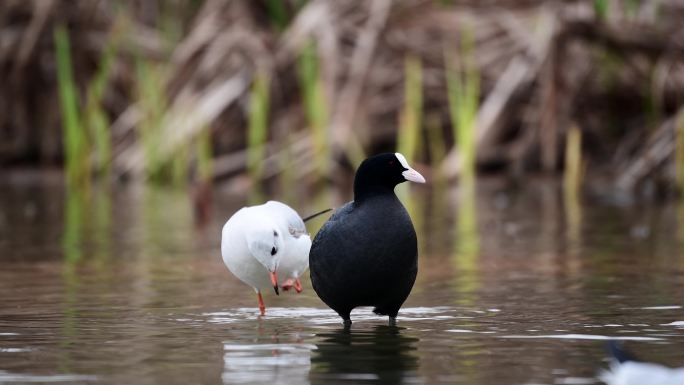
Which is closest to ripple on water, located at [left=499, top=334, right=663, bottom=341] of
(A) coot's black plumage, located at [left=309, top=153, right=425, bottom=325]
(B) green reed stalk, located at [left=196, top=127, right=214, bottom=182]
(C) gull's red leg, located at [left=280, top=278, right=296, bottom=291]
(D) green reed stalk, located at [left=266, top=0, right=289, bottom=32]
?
(A) coot's black plumage, located at [left=309, top=153, right=425, bottom=325]

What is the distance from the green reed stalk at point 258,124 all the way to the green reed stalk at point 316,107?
0.53m

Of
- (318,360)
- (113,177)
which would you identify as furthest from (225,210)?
(318,360)

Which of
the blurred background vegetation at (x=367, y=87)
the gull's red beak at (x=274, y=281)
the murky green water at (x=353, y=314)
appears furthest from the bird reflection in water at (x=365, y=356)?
the blurred background vegetation at (x=367, y=87)

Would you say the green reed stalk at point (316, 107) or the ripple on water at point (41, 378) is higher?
the green reed stalk at point (316, 107)

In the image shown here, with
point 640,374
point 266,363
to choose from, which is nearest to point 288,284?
point 266,363

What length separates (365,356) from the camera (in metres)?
6.24

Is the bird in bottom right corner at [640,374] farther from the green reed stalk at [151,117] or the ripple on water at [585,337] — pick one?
the green reed stalk at [151,117]

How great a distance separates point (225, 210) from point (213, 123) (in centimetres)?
366

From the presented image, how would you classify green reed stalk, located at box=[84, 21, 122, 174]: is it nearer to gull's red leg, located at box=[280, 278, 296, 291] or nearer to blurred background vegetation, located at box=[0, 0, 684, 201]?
blurred background vegetation, located at box=[0, 0, 684, 201]

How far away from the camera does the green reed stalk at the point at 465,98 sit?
56.4 ft

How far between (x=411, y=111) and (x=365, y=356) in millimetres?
11434

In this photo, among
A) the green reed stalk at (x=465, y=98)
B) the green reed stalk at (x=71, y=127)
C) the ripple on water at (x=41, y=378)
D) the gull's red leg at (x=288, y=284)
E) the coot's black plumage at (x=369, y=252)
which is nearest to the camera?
the ripple on water at (x=41, y=378)

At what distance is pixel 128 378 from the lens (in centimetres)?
564

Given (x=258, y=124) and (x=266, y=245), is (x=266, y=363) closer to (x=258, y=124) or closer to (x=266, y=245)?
(x=266, y=245)
